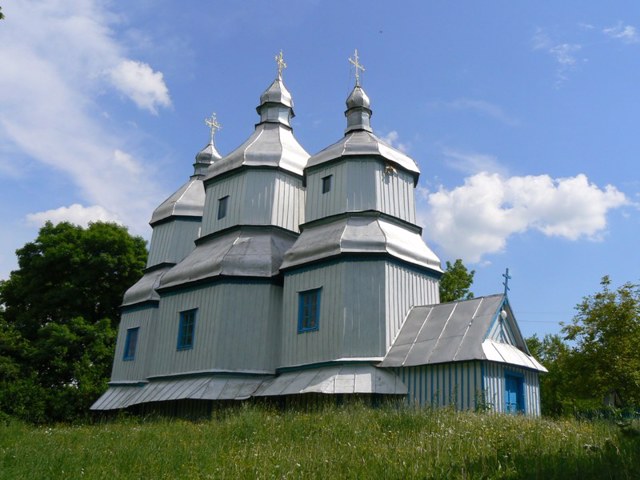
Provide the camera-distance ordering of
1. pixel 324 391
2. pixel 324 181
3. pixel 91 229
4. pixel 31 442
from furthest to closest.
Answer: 1. pixel 91 229
2. pixel 324 181
3. pixel 324 391
4. pixel 31 442

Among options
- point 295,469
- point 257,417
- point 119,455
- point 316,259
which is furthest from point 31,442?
point 316,259

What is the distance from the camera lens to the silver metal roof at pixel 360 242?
1761 cm

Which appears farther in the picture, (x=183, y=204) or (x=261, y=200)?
(x=183, y=204)

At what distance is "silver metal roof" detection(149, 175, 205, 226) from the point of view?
2525 centimetres

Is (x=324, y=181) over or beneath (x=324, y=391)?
over

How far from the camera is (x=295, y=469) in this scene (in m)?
A: 8.55

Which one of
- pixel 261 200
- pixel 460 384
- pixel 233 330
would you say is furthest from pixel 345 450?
pixel 261 200

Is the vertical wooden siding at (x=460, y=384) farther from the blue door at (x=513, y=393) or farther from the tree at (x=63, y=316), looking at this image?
the tree at (x=63, y=316)

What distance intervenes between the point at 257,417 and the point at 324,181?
941cm

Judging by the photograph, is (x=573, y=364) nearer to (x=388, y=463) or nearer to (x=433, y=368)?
(x=433, y=368)

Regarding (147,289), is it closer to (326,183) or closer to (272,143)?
(272,143)

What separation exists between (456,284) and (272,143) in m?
11.7

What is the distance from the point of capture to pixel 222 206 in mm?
21797

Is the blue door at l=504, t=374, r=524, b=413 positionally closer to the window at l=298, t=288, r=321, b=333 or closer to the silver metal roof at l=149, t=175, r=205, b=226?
the window at l=298, t=288, r=321, b=333
